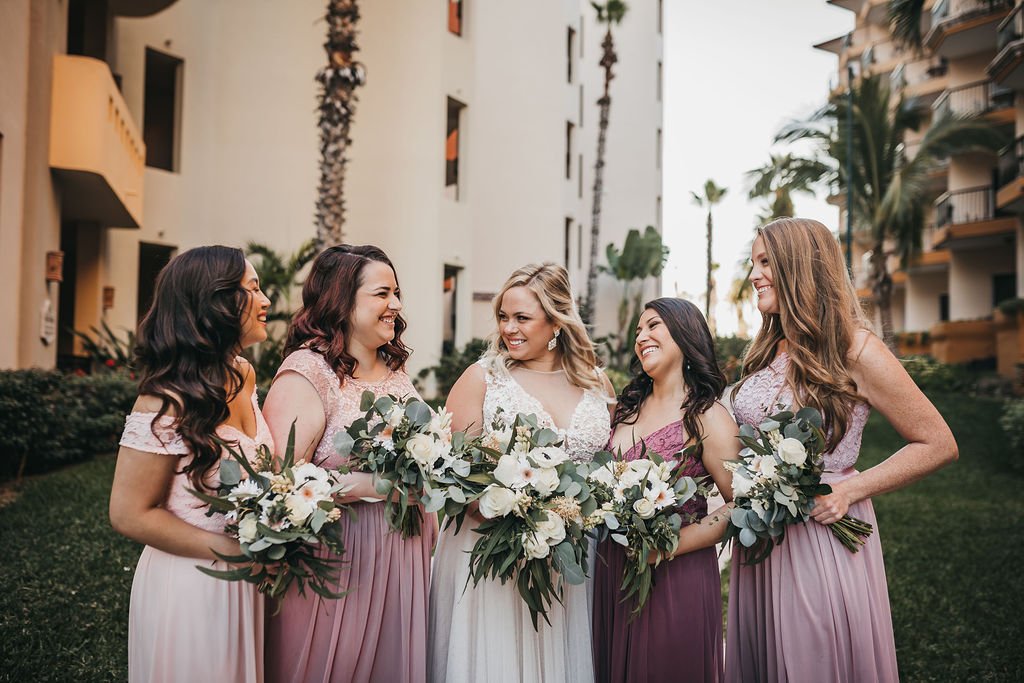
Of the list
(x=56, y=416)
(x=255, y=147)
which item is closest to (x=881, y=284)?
(x=255, y=147)

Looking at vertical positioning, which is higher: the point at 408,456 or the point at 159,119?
the point at 159,119

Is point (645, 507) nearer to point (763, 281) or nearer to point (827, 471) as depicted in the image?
point (827, 471)

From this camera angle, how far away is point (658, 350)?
391 centimetres

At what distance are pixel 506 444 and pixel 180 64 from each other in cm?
1586

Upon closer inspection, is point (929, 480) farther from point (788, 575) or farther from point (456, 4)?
point (456, 4)

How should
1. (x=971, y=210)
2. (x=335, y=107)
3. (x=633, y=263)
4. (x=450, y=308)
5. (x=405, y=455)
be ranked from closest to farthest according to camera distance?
1. (x=405, y=455)
2. (x=335, y=107)
3. (x=450, y=308)
4. (x=971, y=210)
5. (x=633, y=263)

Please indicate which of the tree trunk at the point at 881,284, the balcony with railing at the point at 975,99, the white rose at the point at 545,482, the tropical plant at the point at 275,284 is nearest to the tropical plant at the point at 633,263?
the tree trunk at the point at 881,284

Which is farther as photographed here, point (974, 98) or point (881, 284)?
point (974, 98)

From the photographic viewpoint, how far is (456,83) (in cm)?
1880

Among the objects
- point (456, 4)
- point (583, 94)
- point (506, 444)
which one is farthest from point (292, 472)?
point (583, 94)

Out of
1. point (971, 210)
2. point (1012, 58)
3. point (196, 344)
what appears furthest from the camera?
point (971, 210)

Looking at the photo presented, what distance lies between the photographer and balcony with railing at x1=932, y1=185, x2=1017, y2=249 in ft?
85.6

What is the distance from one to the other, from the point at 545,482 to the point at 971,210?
98.1ft

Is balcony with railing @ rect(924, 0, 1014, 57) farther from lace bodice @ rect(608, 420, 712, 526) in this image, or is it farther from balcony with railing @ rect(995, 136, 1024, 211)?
lace bodice @ rect(608, 420, 712, 526)
